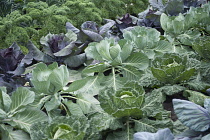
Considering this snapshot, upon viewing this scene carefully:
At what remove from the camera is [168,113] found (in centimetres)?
166

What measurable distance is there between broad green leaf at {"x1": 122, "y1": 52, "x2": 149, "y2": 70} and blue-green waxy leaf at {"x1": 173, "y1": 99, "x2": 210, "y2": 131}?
3.00 feet

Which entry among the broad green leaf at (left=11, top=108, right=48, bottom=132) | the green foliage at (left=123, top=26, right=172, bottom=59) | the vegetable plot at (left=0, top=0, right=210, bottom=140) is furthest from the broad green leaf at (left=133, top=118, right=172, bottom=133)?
the green foliage at (left=123, top=26, right=172, bottom=59)

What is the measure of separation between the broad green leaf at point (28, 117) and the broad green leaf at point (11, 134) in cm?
4

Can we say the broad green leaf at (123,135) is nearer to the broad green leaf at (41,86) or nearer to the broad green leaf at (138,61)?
the broad green leaf at (41,86)

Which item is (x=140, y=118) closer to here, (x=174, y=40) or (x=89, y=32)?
(x=89, y=32)

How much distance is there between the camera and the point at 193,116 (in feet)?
4.25

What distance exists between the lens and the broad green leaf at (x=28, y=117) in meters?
1.66

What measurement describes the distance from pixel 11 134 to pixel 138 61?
112 cm

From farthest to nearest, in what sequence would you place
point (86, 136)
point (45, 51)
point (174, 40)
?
point (174, 40)
point (45, 51)
point (86, 136)

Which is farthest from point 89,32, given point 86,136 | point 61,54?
point 86,136

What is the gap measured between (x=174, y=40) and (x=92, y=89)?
130 cm

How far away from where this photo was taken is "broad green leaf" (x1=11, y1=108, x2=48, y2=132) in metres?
1.66

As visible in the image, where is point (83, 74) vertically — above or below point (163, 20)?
below

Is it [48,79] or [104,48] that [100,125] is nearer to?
[48,79]
